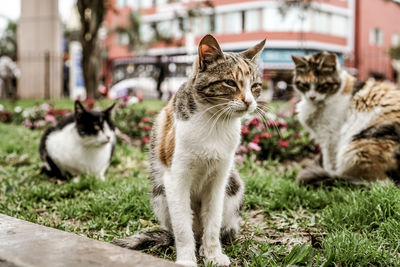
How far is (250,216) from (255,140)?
209cm

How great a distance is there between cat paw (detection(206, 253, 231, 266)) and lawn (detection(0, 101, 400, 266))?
0.08m

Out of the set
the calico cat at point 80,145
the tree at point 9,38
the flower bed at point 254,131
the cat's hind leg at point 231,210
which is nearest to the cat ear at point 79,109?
the calico cat at point 80,145

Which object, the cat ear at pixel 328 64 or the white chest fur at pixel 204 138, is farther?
the cat ear at pixel 328 64

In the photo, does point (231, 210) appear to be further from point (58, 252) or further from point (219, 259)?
point (58, 252)

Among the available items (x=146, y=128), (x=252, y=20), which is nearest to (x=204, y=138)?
(x=146, y=128)

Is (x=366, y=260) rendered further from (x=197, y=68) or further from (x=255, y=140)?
(x=255, y=140)

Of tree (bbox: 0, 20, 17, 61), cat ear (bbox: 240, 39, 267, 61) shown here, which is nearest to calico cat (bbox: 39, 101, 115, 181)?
cat ear (bbox: 240, 39, 267, 61)

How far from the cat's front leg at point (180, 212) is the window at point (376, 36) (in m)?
32.3

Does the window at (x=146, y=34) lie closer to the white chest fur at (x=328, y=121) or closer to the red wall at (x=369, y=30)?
the red wall at (x=369, y=30)

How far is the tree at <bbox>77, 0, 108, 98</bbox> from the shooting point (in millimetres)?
11414

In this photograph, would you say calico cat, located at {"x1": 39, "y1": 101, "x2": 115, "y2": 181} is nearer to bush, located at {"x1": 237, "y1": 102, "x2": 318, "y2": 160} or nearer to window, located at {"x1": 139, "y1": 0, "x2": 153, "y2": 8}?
bush, located at {"x1": 237, "y1": 102, "x2": 318, "y2": 160}

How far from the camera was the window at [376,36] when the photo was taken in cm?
3122

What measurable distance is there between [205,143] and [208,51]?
576 millimetres

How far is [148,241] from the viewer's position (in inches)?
107
